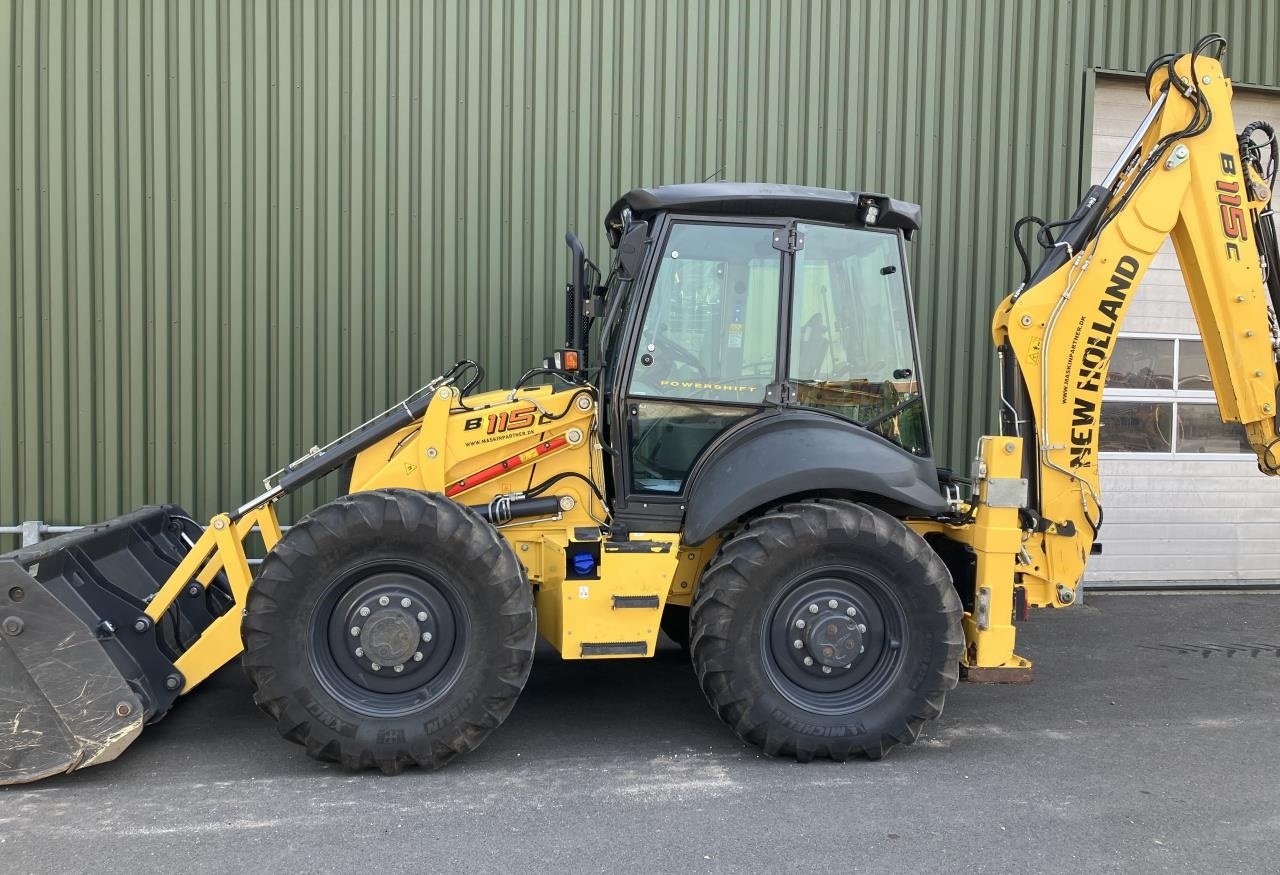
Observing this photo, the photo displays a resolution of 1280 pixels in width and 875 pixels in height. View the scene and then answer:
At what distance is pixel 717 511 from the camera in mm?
4102

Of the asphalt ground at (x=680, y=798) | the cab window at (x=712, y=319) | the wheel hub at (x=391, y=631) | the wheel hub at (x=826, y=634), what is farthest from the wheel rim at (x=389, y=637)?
the wheel hub at (x=826, y=634)

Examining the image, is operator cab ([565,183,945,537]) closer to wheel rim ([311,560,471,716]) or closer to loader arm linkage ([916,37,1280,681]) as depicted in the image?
loader arm linkage ([916,37,1280,681])

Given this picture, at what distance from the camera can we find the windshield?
4375 millimetres

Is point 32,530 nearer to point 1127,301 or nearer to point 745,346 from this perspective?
point 745,346

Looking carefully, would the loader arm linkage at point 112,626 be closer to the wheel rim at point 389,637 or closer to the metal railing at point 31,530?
the wheel rim at point 389,637

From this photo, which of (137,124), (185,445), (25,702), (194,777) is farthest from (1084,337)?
(137,124)

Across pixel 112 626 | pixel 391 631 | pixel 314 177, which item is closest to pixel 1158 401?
pixel 391 631

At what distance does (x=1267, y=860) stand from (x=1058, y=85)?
6.42 m

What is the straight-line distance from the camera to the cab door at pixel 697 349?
4.26 metres

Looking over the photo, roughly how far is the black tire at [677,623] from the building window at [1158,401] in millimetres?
4751

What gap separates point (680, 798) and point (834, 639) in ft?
3.31

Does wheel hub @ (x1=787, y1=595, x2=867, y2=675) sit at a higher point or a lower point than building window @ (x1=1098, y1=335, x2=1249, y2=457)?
lower

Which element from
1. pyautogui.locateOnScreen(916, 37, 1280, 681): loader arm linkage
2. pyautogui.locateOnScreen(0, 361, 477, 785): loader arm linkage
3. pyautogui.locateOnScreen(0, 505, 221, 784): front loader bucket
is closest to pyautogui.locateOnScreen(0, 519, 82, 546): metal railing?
pyautogui.locateOnScreen(0, 361, 477, 785): loader arm linkage

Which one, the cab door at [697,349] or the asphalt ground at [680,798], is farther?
the cab door at [697,349]
